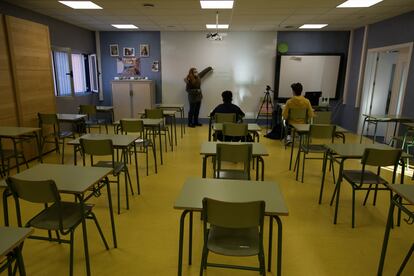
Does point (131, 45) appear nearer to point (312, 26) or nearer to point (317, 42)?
point (312, 26)

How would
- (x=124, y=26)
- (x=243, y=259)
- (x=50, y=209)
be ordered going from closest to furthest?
(x=50, y=209) < (x=243, y=259) < (x=124, y=26)

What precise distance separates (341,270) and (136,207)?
2.20m

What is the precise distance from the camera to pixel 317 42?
26.4 ft

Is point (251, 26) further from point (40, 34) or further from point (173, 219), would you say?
point (173, 219)

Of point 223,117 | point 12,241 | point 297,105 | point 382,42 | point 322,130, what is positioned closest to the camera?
point 12,241

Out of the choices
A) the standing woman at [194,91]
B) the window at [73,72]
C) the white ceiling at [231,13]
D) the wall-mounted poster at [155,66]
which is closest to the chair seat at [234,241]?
the white ceiling at [231,13]

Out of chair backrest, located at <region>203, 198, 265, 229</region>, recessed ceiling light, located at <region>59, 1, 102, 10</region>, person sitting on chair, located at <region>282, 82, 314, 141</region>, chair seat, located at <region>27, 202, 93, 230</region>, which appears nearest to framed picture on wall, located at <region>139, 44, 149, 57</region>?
recessed ceiling light, located at <region>59, 1, 102, 10</region>

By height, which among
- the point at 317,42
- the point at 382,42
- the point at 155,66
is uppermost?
the point at 317,42

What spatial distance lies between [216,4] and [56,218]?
14.3 feet

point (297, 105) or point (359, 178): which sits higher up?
point (297, 105)

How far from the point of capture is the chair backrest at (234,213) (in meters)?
1.60

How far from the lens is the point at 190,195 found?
1.92 metres

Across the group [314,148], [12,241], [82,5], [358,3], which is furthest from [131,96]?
[12,241]

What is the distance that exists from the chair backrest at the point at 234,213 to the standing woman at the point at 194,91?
6.68 metres
